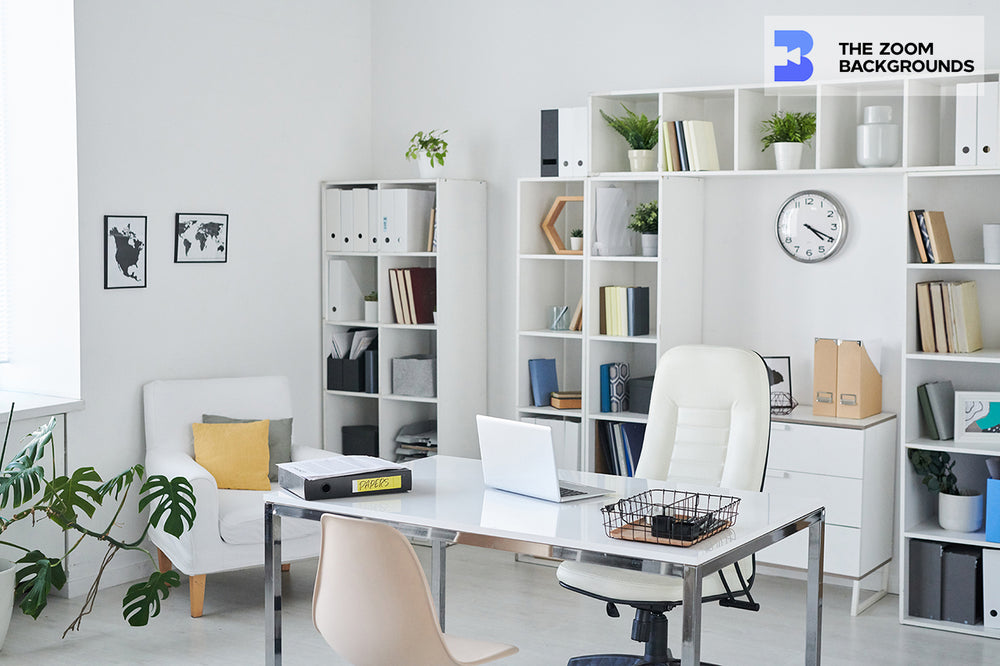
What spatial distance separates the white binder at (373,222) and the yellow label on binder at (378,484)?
103 inches

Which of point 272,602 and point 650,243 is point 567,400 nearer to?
point 650,243

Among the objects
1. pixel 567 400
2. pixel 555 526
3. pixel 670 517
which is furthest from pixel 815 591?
pixel 567 400

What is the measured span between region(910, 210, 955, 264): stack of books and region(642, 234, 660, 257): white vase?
44.3 inches

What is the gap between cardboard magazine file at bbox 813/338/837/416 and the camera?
4.83m

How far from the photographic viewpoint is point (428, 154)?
581 centimetres

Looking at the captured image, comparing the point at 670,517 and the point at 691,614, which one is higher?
the point at 670,517

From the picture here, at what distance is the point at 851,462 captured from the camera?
4.68 metres

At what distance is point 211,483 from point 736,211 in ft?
8.64

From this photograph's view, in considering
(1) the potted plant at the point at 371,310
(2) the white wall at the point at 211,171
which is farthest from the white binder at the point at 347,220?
(1) the potted plant at the point at 371,310

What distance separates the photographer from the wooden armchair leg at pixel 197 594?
4637 mm

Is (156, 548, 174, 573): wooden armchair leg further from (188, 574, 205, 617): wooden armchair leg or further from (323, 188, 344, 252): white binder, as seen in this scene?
(323, 188, 344, 252): white binder

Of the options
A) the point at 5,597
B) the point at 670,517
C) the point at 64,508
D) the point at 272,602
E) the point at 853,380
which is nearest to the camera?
the point at 670,517

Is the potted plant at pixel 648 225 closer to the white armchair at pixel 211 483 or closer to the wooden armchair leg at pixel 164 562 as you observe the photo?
the white armchair at pixel 211 483

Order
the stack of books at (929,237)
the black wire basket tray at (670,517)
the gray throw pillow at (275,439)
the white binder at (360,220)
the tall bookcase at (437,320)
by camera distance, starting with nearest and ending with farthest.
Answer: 1. the black wire basket tray at (670,517)
2. the stack of books at (929,237)
3. the gray throw pillow at (275,439)
4. the tall bookcase at (437,320)
5. the white binder at (360,220)
